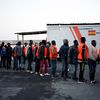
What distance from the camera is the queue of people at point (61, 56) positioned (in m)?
13.6

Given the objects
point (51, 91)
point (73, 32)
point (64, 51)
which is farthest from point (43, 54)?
point (73, 32)

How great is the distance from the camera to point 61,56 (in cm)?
1536

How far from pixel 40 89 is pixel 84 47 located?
298 cm

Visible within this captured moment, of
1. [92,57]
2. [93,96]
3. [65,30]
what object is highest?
[65,30]

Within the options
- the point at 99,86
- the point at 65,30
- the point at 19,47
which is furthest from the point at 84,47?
the point at 65,30

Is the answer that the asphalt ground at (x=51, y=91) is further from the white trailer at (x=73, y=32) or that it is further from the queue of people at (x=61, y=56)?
the white trailer at (x=73, y=32)

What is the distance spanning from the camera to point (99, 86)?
→ 12.6m

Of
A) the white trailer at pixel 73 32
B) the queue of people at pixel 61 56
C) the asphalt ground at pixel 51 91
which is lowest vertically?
the asphalt ground at pixel 51 91

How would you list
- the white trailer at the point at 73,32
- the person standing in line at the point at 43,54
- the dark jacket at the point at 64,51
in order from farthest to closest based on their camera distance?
1. the white trailer at the point at 73,32
2. the person standing in line at the point at 43,54
3. the dark jacket at the point at 64,51

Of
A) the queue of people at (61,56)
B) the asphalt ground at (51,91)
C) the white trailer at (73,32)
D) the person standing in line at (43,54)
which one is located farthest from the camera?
the white trailer at (73,32)

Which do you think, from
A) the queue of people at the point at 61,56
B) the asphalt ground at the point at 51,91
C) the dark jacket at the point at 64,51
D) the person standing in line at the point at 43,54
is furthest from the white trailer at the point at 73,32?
the asphalt ground at the point at 51,91

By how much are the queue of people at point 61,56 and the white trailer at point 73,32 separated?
17.7 ft

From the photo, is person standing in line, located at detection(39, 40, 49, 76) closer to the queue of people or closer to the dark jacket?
the queue of people

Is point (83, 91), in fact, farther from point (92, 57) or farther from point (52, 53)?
point (52, 53)
